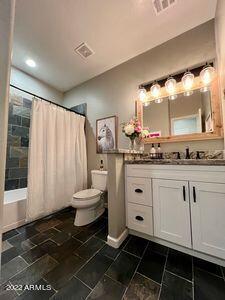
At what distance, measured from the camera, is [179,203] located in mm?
1237

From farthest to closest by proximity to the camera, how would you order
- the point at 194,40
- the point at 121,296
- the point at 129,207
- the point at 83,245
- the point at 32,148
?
the point at 32,148 < the point at 194,40 < the point at 129,207 < the point at 83,245 < the point at 121,296

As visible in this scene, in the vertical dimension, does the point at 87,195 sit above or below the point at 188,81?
below

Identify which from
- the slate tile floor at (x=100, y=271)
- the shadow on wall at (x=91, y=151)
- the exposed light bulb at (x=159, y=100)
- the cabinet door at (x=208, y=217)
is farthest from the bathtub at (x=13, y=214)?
the exposed light bulb at (x=159, y=100)

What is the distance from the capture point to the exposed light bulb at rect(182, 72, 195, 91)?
1.67 metres

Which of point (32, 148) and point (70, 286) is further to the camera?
point (32, 148)

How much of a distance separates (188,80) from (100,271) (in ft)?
7.07

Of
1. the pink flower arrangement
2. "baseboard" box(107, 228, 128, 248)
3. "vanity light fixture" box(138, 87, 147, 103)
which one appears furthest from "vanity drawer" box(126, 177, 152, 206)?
"vanity light fixture" box(138, 87, 147, 103)

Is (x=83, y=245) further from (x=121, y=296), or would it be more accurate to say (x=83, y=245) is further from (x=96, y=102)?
(x=96, y=102)

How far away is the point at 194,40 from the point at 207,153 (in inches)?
55.7

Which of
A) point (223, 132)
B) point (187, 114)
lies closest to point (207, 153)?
point (223, 132)

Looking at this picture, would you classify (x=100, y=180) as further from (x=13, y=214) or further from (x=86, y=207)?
(x=13, y=214)

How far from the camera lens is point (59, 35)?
5.91 ft

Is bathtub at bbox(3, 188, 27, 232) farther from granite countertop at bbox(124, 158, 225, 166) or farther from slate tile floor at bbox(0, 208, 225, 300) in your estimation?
granite countertop at bbox(124, 158, 225, 166)

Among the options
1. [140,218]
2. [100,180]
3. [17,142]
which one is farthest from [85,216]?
[17,142]
